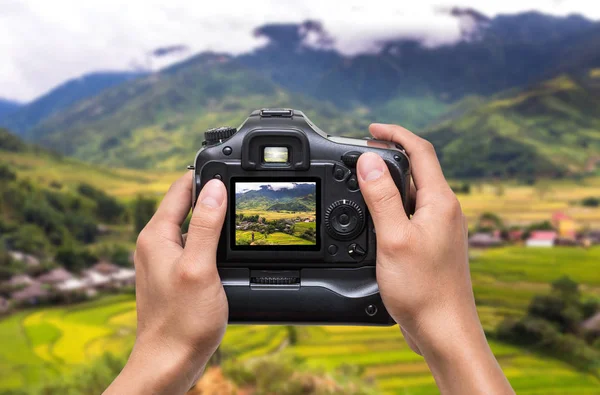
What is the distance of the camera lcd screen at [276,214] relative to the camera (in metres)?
0.77

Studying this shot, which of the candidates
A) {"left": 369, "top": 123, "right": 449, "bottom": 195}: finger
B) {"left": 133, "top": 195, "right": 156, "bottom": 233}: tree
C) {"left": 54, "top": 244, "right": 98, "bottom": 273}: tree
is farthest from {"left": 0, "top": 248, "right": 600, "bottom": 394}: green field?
{"left": 369, "top": 123, "right": 449, "bottom": 195}: finger

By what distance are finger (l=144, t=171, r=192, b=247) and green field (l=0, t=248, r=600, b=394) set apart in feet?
20.0

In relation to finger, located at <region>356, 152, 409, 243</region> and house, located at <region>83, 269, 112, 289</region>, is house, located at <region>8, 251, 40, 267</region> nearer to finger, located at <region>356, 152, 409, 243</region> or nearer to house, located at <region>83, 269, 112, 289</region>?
house, located at <region>83, 269, 112, 289</region>

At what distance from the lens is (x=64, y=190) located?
9234 millimetres

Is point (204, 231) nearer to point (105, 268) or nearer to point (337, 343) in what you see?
point (105, 268)

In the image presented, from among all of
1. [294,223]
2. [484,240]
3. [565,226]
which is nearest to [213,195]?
[294,223]

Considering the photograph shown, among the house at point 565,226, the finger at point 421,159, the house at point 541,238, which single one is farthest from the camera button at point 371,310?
the house at point 565,226

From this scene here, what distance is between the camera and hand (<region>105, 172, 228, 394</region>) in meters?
0.63

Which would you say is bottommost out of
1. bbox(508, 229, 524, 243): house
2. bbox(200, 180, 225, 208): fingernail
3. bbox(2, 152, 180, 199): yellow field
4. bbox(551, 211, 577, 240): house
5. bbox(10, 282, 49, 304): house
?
bbox(10, 282, 49, 304): house

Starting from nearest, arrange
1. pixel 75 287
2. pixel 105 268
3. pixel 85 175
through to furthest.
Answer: pixel 75 287 → pixel 105 268 → pixel 85 175

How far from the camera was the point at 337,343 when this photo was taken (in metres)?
8.37

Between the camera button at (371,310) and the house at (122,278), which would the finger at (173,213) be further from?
the house at (122,278)

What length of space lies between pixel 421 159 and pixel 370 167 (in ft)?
0.23

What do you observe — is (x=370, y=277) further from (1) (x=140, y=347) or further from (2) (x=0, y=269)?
(2) (x=0, y=269)
